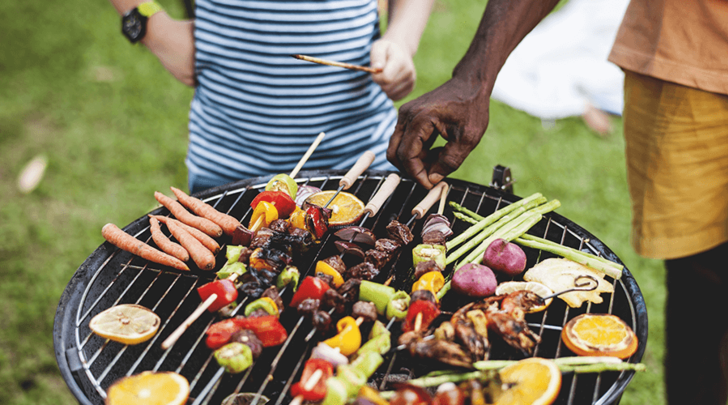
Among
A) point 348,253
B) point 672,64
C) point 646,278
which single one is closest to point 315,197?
point 348,253

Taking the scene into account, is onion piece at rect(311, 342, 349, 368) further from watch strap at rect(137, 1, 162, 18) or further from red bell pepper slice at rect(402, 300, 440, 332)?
watch strap at rect(137, 1, 162, 18)

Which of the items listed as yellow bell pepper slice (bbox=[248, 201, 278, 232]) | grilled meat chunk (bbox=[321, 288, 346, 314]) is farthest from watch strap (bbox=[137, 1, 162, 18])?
grilled meat chunk (bbox=[321, 288, 346, 314])

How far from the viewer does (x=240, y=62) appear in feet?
11.0

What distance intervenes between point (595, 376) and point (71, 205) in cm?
609

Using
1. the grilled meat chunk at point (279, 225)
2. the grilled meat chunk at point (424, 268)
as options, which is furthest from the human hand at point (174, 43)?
the grilled meat chunk at point (424, 268)

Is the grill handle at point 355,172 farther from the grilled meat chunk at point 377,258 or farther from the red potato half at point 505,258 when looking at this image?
the red potato half at point 505,258

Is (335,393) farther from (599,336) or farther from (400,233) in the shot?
(599,336)

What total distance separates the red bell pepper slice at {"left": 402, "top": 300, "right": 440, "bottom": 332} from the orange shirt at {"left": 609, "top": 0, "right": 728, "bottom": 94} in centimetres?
195

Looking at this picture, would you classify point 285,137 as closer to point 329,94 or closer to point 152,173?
point 329,94

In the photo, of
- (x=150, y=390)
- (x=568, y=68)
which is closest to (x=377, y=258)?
(x=150, y=390)

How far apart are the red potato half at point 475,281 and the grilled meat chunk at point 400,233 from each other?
1.19 feet

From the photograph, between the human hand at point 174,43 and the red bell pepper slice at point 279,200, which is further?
the human hand at point 174,43

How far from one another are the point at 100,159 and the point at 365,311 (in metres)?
5.93

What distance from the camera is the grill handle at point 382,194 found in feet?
9.42
